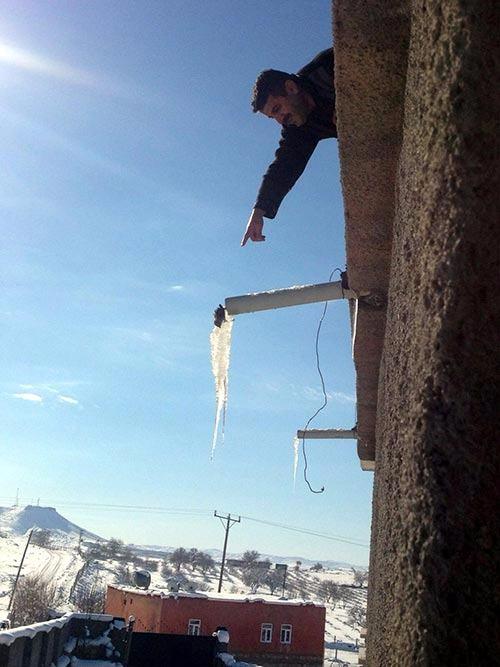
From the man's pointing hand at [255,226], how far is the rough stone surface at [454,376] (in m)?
1.77

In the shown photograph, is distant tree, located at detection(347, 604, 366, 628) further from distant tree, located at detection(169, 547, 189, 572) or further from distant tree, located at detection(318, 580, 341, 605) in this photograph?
distant tree, located at detection(169, 547, 189, 572)

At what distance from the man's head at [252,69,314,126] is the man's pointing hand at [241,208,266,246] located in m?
0.38

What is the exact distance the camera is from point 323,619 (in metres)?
28.0

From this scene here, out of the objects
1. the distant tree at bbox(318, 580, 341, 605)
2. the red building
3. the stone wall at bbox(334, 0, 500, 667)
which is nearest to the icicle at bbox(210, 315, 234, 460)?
the stone wall at bbox(334, 0, 500, 667)

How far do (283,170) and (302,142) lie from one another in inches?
5.3

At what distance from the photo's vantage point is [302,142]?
259cm

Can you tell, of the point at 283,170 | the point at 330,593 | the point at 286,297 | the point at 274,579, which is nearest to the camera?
the point at 286,297

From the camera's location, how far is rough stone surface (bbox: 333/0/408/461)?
1166 mm

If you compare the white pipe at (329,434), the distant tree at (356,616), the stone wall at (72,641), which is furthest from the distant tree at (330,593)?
the white pipe at (329,434)

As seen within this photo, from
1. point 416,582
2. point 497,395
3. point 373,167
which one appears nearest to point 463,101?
point 497,395

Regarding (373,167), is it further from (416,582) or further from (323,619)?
(323,619)

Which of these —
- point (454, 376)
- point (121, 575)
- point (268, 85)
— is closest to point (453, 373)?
point (454, 376)

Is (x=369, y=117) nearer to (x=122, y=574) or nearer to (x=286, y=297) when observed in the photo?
(x=286, y=297)

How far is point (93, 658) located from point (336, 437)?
10.5 metres
